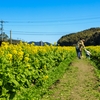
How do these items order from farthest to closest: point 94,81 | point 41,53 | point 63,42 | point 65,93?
point 63,42 < point 41,53 < point 94,81 < point 65,93

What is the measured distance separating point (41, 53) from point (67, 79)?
3.37m

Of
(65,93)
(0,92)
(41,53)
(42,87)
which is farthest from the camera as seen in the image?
(41,53)

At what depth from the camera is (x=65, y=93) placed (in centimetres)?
1078

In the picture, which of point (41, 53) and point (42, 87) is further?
point (41, 53)

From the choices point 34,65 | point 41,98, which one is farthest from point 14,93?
point 34,65

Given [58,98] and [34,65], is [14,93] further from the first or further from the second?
[34,65]

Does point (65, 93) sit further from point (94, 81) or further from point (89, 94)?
point (94, 81)

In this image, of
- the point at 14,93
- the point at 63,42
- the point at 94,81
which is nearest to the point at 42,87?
the point at 94,81

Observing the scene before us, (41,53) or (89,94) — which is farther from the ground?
(41,53)

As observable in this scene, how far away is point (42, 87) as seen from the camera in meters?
12.0

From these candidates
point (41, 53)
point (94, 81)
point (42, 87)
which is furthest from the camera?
point (41, 53)

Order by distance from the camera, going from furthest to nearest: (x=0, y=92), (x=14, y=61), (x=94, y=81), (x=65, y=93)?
(x=94, y=81) < (x=65, y=93) < (x=14, y=61) < (x=0, y=92)

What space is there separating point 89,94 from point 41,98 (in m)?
1.79

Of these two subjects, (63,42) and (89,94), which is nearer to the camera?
(89,94)
